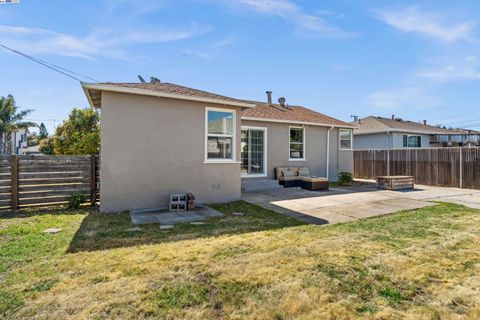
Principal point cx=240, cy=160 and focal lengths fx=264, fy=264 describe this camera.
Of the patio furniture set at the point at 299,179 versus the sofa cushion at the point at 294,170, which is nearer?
the patio furniture set at the point at 299,179

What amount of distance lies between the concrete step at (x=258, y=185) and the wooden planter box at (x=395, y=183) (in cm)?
468

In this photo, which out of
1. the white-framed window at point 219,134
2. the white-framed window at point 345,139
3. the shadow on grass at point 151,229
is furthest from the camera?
the white-framed window at point 345,139

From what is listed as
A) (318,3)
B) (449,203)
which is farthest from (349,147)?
(318,3)

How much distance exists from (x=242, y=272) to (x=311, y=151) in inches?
464

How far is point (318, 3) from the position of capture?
29.6 feet

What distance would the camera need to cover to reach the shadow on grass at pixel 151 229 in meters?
4.55

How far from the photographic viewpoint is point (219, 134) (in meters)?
8.65

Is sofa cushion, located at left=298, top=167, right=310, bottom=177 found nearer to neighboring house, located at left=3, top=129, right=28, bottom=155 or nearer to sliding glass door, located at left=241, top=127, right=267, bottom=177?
sliding glass door, located at left=241, top=127, right=267, bottom=177

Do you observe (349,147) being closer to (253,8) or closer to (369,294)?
(253,8)

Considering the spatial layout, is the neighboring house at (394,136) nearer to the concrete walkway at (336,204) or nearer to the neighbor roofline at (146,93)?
the concrete walkway at (336,204)

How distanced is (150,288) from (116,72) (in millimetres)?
13225

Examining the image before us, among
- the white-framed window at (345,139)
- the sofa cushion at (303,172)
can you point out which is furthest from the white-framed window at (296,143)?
the white-framed window at (345,139)

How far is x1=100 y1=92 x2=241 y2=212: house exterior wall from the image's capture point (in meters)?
7.06

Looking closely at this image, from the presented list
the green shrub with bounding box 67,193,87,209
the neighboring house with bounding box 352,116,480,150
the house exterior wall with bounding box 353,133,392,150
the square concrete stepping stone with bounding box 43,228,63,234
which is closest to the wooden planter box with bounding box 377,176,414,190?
the neighboring house with bounding box 352,116,480,150
